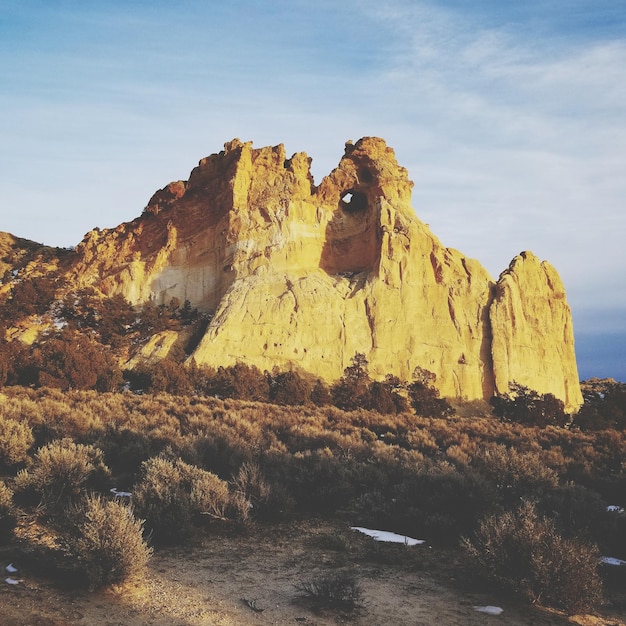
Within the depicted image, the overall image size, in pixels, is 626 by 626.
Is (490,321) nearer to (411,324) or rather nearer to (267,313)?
(411,324)

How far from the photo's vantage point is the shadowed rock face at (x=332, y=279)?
4000cm

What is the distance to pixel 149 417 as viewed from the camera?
15.6 metres

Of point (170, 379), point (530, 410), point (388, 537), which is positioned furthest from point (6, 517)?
point (530, 410)

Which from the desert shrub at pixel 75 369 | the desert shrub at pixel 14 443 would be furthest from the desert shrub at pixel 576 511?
the desert shrub at pixel 75 369

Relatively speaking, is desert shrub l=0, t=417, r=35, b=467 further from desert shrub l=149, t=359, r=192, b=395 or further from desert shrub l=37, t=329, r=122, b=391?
desert shrub l=149, t=359, r=192, b=395

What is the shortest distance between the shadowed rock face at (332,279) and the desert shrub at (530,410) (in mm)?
3493

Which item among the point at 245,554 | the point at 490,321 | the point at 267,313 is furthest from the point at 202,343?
the point at 245,554

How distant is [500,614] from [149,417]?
1236 cm

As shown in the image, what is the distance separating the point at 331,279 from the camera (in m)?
43.7

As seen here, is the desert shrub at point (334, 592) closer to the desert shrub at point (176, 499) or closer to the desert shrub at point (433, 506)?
the desert shrub at point (176, 499)

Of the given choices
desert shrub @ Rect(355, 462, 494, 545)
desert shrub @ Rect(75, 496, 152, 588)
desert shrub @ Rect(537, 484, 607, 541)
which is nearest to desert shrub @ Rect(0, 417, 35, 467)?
desert shrub @ Rect(75, 496, 152, 588)

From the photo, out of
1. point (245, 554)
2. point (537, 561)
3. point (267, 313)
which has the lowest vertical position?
point (245, 554)

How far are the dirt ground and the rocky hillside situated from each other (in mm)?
31261

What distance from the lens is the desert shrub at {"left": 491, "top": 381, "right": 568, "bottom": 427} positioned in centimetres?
3139
